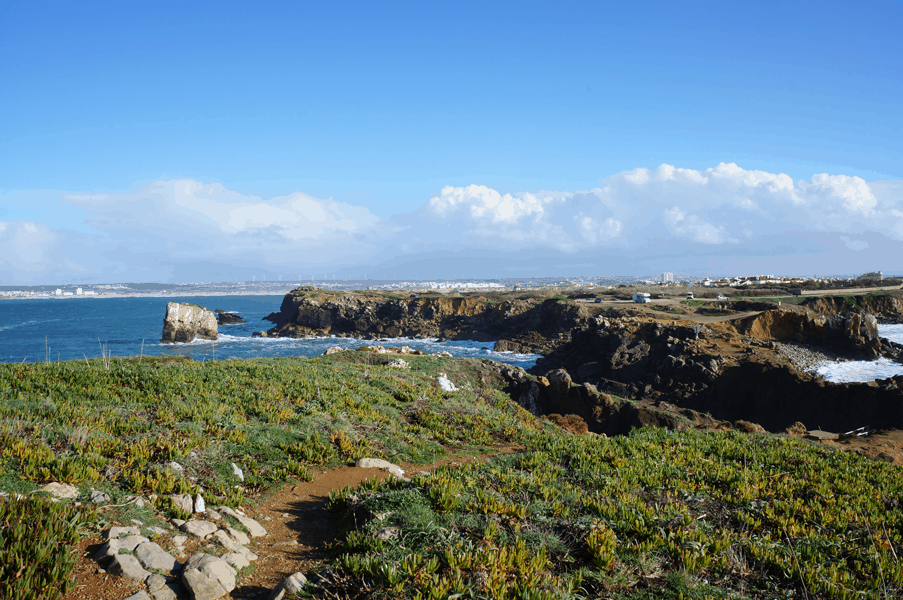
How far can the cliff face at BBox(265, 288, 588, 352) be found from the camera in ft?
225

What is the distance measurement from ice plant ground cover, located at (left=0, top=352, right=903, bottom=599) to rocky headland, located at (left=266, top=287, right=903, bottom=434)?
32.3ft

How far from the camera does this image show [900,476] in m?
9.12

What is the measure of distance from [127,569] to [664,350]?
40.8 m

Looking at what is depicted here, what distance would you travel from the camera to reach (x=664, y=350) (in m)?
39.2

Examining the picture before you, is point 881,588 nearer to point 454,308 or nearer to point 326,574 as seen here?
point 326,574

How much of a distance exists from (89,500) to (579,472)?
717 cm

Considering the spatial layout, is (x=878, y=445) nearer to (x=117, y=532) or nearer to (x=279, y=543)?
(x=279, y=543)

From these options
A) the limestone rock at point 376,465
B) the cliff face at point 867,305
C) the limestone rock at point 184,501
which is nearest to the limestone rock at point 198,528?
the limestone rock at point 184,501

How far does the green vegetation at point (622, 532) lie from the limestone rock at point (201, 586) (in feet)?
3.66

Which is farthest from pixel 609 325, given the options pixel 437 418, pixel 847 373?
pixel 437 418

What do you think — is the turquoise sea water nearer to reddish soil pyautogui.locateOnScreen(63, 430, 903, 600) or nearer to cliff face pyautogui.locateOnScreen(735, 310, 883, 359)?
cliff face pyautogui.locateOnScreen(735, 310, 883, 359)

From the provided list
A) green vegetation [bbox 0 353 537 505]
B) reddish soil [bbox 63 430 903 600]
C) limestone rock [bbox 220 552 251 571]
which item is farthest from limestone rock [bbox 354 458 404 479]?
limestone rock [bbox 220 552 251 571]

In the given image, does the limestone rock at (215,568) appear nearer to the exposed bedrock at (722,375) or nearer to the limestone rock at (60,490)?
the limestone rock at (60,490)

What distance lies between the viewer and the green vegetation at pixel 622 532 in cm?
472
